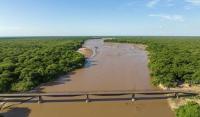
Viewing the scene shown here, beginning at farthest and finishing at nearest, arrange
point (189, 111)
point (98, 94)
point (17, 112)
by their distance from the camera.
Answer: point (98, 94) → point (17, 112) → point (189, 111)

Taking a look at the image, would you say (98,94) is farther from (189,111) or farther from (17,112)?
(189,111)

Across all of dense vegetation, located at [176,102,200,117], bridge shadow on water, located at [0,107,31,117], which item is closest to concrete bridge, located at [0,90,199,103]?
bridge shadow on water, located at [0,107,31,117]

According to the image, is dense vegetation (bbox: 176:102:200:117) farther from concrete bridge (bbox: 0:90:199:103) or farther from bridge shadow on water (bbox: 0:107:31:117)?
bridge shadow on water (bbox: 0:107:31:117)

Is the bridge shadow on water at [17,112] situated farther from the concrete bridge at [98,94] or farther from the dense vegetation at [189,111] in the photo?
the dense vegetation at [189,111]

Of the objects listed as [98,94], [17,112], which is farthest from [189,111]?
Result: [17,112]

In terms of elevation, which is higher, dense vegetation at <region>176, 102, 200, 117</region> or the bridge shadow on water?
dense vegetation at <region>176, 102, 200, 117</region>

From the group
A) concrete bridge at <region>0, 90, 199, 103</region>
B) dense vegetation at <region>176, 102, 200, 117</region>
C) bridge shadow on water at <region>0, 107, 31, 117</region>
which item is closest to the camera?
dense vegetation at <region>176, 102, 200, 117</region>

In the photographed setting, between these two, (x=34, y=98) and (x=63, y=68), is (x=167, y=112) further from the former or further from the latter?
(x=63, y=68)

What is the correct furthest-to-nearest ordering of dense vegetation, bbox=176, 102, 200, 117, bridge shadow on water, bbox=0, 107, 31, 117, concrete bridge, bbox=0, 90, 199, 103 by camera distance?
concrete bridge, bbox=0, 90, 199, 103 < bridge shadow on water, bbox=0, 107, 31, 117 < dense vegetation, bbox=176, 102, 200, 117

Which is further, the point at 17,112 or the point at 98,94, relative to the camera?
the point at 98,94

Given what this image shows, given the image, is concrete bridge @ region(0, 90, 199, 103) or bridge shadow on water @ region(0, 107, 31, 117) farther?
concrete bridge @ region(0, 90, 199, 103)

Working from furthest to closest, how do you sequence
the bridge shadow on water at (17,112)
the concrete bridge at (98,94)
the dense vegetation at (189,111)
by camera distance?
the concrete bridge at (98,94) → the bridge shadow on water at (17,112) → the dense vegetation at (189,111)

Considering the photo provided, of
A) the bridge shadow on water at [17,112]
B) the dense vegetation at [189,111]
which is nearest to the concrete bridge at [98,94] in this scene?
the bridge shadow on water at [17,112]
